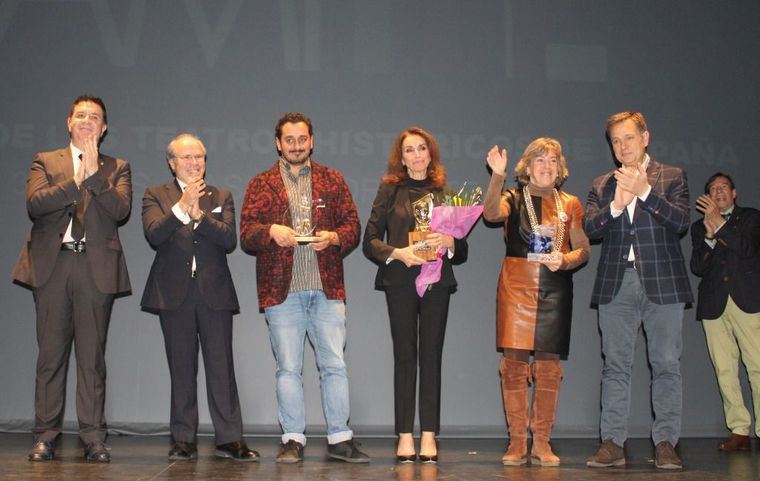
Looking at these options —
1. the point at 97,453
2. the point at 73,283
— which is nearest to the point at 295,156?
the point at 73,283

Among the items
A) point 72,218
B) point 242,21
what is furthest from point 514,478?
point 242,21

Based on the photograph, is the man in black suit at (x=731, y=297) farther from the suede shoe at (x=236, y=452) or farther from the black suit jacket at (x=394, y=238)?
the suede shoe at (x=236, y=452)

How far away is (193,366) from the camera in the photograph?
4180 mm

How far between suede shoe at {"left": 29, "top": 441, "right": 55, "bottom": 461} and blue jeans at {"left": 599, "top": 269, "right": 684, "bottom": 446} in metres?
2.74

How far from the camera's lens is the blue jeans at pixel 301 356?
408cm

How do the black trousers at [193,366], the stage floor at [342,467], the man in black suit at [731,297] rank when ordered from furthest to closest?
the man in black suit at [731,297]
the black trousers at [193,366]
the stage floor at [342,467]

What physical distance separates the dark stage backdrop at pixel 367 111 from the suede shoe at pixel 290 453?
118 cm

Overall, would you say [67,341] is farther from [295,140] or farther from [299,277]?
[295,140]

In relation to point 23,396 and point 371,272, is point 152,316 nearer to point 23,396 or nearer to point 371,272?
point 23,396

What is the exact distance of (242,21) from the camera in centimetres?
554

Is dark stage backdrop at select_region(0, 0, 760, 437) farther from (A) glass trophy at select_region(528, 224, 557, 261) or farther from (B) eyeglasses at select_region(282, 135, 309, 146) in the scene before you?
(A) glass trophy at select_region(528, 224, 557, 261)

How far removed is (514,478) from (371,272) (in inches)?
83.6

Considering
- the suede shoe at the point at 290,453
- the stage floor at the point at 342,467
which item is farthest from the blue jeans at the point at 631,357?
the suede shoe at the point at 290,453

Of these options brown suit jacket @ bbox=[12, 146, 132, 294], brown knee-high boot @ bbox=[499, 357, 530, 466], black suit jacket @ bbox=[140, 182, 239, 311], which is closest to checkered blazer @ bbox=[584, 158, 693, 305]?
brown knee-high boot @ bbox=[499, 357, 530, 466]
